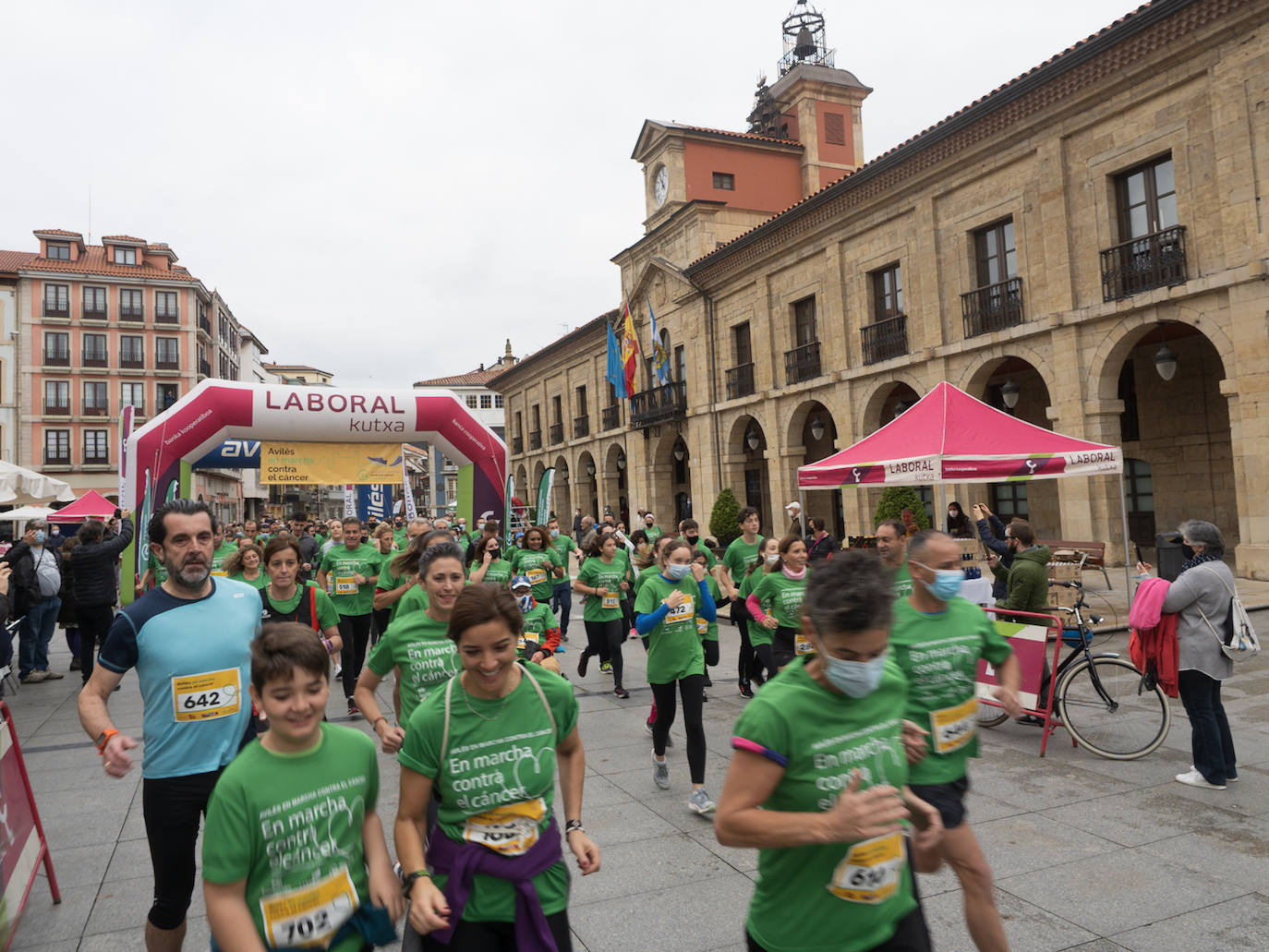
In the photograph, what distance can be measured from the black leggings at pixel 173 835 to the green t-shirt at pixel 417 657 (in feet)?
2.98

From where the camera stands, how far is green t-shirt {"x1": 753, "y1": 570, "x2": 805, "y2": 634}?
6633 millimetres

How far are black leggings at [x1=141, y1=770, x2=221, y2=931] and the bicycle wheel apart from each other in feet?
19.3

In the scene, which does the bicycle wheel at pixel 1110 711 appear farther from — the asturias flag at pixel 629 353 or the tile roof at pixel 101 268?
the tile roof at pixel 101 268

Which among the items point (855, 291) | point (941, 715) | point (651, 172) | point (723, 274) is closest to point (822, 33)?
point (651, 172)

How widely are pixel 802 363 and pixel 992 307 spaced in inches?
252

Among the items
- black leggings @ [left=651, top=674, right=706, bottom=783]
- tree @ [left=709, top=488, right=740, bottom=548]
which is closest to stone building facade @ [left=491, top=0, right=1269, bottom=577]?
tree @ [left=709, top=488, right=740, bottom=548]

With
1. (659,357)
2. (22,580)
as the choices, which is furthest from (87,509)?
(659,357)

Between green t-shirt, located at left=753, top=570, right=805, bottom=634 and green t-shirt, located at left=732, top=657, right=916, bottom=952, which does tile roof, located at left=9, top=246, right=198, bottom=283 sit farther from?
green t-shirt, located at left=732, top=657, right=916, bottom=952

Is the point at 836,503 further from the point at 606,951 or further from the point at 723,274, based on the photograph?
the point at 606,951

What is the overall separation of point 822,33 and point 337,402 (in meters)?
31.3

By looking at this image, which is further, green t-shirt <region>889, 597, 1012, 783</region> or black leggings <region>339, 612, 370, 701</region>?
black leggings <region>339, 612, 370, 701</region>

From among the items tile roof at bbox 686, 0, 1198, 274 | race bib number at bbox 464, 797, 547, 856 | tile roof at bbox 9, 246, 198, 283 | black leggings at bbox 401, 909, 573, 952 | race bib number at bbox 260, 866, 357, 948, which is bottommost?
black leggings at bbox 401, 909, 573, 952

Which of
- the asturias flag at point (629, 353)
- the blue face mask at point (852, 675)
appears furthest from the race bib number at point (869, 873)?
the asturias flag at point (629, 353)

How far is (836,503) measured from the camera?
26.7 meters
